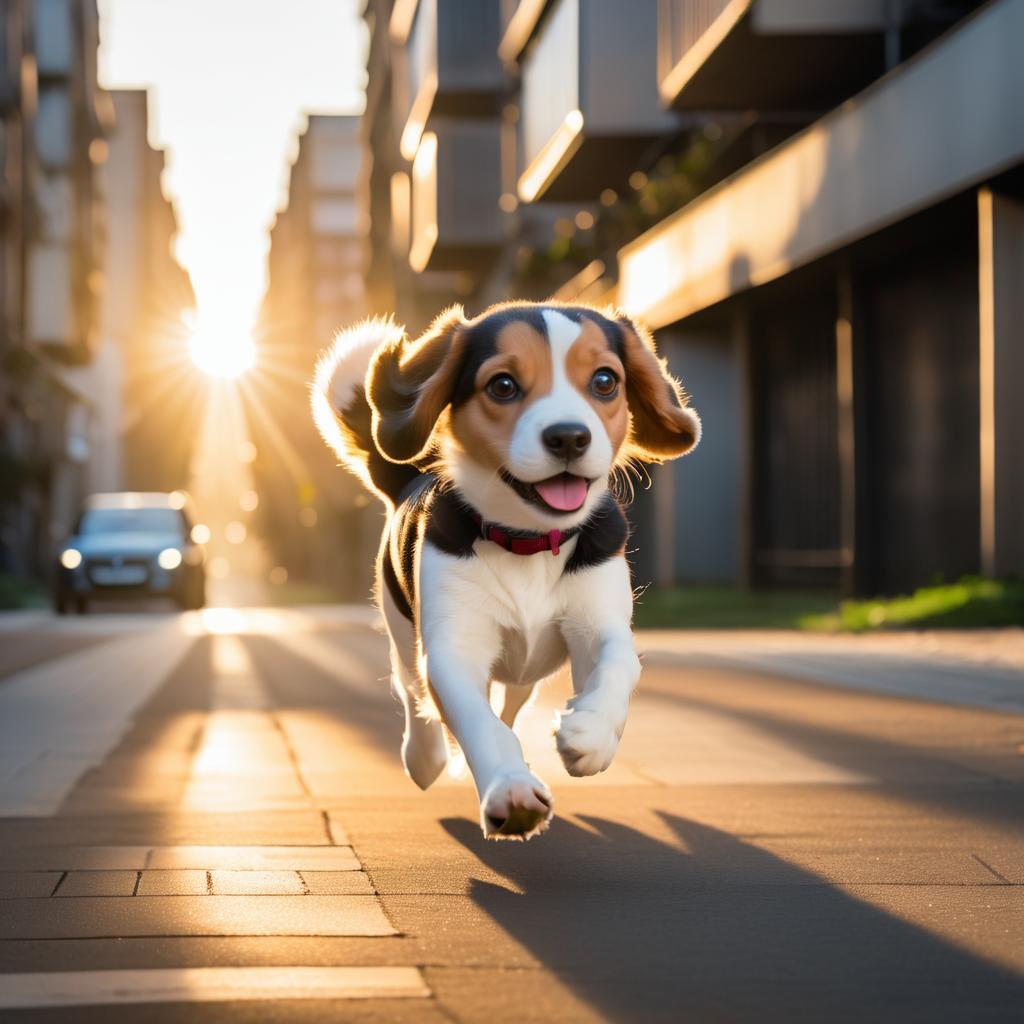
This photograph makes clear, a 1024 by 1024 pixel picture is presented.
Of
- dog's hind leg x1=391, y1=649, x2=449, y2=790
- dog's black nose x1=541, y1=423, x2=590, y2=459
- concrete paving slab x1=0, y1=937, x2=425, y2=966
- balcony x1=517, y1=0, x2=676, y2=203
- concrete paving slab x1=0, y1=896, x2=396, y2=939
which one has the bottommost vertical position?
concrete paving slab x1=0, y1=896, x2=396, y2=939

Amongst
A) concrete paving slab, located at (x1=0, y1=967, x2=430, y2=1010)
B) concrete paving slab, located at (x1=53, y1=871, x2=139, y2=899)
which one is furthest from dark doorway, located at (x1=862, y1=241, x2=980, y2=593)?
concrete paving slab, located at (x1=0, y1=967, x2=430, y2=1010)

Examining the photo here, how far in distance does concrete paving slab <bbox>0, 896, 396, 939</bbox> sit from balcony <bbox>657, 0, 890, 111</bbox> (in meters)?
17.1

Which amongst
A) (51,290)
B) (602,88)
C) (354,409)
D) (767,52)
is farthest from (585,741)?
(51,290)

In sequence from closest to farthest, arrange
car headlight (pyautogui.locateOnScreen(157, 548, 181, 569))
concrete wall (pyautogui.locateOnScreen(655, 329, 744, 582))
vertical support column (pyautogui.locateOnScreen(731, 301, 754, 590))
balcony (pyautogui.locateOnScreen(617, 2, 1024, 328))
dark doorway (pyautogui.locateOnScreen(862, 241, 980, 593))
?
balcony (pyautogui.locateOnScreen(617, 2, 1024, 328)), dark doorway (pyautogui.locateOnScreen(862, 241, 980, 593)), car headlight (pyautogui.locateOnScreen(157, 548, 181, 569)), vertical support column (pyautogui.locateOnScreen(731, 301, 754, 590)), concrete wall (pyautogui.locateOnScreen(655, 329, 744, 582))

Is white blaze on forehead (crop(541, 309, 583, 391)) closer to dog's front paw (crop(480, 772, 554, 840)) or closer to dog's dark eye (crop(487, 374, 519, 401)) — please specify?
dog's dark eye (crop(487, 374, 519, 401))

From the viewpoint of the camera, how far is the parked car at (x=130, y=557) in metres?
25.1

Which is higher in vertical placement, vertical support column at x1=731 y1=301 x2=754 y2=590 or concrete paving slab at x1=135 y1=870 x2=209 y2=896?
vertical support column at x1=731 y1=301 x2=754 y2=590

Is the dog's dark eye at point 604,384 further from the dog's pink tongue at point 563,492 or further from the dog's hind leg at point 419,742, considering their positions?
the dog's hind leg at point 419,742

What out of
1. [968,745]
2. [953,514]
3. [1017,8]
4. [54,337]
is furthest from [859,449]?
[54,337]

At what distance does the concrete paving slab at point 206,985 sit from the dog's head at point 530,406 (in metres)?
1.36

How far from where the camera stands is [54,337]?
52.5m

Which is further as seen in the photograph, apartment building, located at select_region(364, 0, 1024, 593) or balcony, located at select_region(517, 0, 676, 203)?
balcony, located at select_region(517, 0, 676, 203)

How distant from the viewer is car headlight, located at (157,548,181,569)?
25422mm

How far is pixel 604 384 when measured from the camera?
14.4 ft
